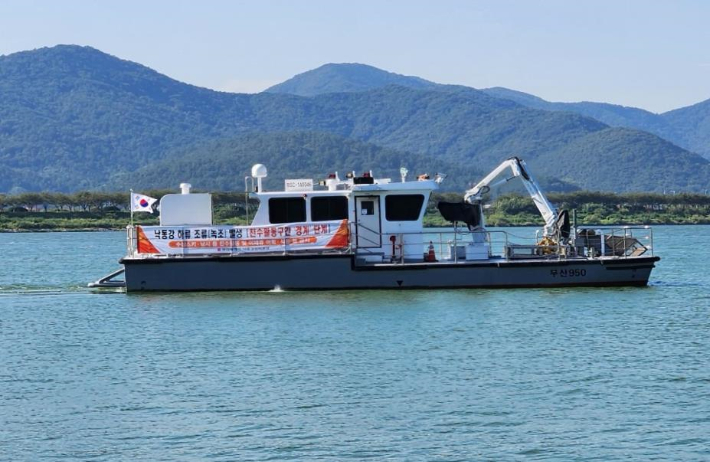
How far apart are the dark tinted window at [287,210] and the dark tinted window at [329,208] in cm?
28

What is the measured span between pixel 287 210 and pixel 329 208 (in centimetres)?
107

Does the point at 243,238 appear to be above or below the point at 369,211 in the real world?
below

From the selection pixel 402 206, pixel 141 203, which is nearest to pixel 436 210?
pixel 141 203

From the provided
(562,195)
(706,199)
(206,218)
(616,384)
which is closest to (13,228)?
(562,195)

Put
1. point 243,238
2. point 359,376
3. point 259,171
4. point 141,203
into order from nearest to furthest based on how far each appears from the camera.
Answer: point 359,376
point 243,238
point 259,171
point 141,203

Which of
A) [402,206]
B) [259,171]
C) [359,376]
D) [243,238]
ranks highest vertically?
[259,171]

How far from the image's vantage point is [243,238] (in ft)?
104

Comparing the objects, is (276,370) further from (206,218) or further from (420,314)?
(206,218)

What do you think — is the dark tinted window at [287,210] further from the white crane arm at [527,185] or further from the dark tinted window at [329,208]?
the white crane arm at [527,185]

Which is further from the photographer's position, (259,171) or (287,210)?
(259,171)

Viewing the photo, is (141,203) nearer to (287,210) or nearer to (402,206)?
(287,210)

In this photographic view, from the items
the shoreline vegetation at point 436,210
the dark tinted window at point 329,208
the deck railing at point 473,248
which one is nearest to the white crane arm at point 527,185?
the deck railing at point 473,248

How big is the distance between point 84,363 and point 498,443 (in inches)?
375

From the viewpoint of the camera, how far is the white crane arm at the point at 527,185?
3306cm
